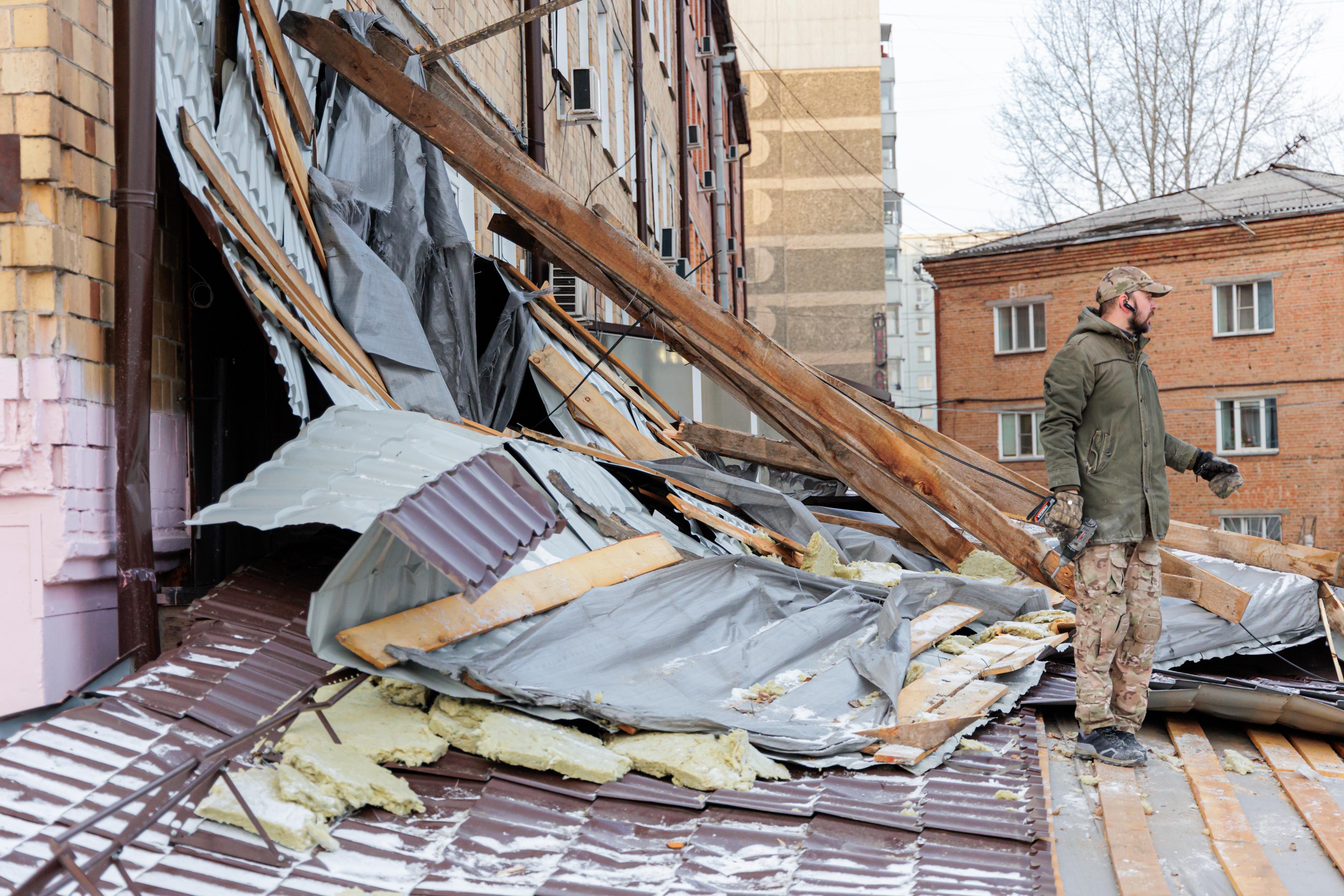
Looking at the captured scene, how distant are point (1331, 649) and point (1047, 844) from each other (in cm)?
400

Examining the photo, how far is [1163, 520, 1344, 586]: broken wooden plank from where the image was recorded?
6.52m

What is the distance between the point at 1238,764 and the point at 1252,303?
78.8ft

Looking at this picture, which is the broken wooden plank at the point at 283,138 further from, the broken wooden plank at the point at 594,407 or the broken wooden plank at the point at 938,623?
the broken wooden plank at the point at 938,623

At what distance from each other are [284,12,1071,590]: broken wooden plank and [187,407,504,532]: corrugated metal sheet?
199 centimetres

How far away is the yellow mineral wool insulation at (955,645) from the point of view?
4980mm

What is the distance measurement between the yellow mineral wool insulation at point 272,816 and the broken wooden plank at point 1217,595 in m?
4.75

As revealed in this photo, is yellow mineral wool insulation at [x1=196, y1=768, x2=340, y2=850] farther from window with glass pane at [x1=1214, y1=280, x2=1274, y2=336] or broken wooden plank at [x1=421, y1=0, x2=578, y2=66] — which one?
window with glass pane at [x1=1214, y1=280, x2=1274, y2=336]

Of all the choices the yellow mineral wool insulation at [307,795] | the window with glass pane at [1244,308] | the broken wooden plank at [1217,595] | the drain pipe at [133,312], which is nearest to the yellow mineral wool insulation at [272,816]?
the yellow mineral wool insulation at [307,795]

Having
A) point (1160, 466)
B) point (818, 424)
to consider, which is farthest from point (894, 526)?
point (1160, 466)

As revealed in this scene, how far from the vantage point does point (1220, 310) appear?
24.9 meters

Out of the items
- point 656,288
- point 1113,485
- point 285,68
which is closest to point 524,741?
point 1113,485

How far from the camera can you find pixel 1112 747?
13.3 ft

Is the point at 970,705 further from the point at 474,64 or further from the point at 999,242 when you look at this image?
the point at 999,242

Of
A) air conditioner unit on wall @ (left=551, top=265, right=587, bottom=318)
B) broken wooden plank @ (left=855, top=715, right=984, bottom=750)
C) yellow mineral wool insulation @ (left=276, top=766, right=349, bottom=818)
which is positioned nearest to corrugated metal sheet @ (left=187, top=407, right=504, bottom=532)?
yellow mineral wool insulation @ (left=276, top=766, right=349, bottom=818)
